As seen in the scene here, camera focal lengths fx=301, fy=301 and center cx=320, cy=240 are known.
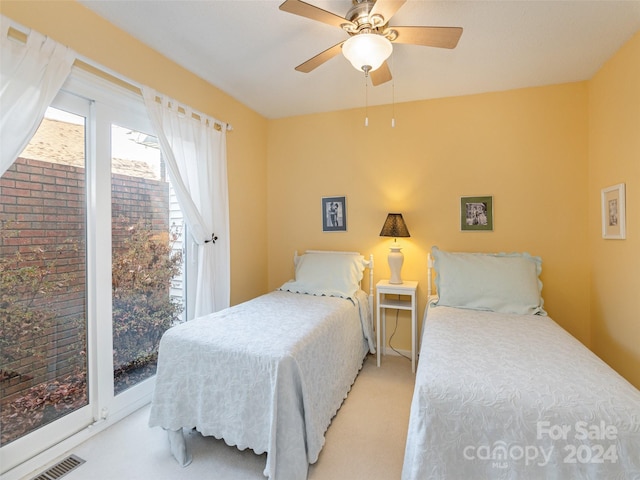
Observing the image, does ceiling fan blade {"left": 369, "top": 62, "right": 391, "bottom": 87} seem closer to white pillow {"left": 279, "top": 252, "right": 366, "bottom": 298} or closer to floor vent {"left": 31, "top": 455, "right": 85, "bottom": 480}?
white pillow {"left": 279, "top": 252, "right": 366, "bottom": 298}

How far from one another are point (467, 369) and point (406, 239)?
1829 mm

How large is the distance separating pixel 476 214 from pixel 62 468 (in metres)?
3.41

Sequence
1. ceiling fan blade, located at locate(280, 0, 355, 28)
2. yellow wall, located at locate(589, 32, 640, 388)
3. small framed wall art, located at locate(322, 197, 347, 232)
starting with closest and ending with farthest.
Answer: ceiling fan blade, located at locate(280, 0, 355, 28) → yellow wall, located at locate(589, 32, 640, 388) → small framed wall art, located at locate(322, 197, 347, 232)

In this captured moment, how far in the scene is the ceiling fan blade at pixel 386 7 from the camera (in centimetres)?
140

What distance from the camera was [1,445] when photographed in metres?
1.50

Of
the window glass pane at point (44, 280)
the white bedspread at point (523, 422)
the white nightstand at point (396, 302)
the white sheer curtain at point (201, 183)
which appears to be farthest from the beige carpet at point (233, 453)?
the white sheer curtain at point (201, 183)

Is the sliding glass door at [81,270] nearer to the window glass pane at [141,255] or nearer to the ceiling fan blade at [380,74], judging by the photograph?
the window glass pane at [141,255]

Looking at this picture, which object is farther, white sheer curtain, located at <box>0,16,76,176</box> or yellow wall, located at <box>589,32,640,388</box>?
yellow wall, located at <box>589,32,640,388</box>

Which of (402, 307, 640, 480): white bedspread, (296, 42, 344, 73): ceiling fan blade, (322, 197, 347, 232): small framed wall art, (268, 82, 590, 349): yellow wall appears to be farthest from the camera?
(322, 197, 347, 232): small framed wall art

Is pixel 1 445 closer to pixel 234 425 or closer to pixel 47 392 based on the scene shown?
pixel 47 392

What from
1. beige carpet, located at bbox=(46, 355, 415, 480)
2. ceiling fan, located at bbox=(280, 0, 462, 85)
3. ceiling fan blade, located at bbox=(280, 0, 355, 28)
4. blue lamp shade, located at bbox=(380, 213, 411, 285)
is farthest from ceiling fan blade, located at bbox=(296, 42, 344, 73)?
beige carpet, located at bbox=(46, 355, 415, 480)

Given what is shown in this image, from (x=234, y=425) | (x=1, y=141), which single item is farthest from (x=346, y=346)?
(x=1, y=141)

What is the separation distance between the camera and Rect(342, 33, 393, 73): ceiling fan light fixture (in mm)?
1478

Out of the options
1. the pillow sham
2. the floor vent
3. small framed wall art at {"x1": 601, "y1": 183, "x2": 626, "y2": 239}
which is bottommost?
the floor vent
